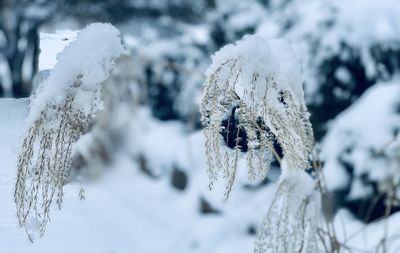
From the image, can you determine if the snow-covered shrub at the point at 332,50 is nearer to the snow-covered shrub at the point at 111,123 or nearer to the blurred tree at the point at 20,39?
the blurred tree at the point at 20,39

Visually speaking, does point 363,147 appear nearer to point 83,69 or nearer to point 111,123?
point 111,123

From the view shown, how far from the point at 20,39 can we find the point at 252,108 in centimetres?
161

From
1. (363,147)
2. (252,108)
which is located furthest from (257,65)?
(363,147)

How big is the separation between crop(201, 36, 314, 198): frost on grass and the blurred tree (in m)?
1.13

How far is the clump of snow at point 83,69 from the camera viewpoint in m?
0.84

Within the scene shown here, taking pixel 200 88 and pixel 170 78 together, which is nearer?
pixel 200 88

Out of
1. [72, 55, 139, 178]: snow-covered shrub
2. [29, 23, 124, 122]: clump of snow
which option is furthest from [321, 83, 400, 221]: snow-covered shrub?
[29, 23, 124, 122]: clump of snow

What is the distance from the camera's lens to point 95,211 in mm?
1526

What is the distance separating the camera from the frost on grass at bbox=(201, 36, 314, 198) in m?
0.85

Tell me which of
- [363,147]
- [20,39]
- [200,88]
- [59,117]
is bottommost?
[59,117]

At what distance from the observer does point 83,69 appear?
0.86m

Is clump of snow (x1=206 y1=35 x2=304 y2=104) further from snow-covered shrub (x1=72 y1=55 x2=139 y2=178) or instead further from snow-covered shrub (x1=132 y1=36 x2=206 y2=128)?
snow-covered shrub (x1=132 y1=36 x2=206 y2=128)

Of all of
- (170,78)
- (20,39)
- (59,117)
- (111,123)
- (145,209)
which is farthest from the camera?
(170,78)

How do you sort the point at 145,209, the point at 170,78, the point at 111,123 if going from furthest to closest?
the point at 170,78 < the point at 145,209 < the point at 111,123
